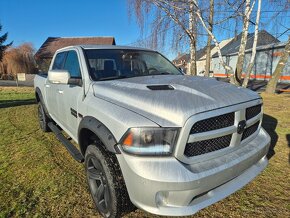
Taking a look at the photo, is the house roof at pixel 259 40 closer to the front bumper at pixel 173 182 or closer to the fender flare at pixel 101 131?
the fender flare at pixel 101 131

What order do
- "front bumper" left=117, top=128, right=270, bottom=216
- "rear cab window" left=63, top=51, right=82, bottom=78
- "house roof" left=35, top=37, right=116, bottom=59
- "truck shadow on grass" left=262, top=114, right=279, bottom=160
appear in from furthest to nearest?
"house roof" left=35, top=37, right=116, bottom=59, "truck shadow on grass" left=262, top=114, right=279, bottom=160, "rear cab window" left=63, top=51, right=82, bottom=78, "front bumper" left=117, top=128, right=270, bottom=216

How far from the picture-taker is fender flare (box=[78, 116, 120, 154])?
2.25 meters

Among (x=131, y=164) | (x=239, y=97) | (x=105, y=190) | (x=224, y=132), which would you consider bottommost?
(x=105, y=190)

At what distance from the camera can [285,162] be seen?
3955 mm

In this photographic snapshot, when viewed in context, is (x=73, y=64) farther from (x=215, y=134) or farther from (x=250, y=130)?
(x=250, y=130)

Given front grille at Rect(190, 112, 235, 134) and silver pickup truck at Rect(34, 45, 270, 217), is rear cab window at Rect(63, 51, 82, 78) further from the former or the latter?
front grille at Rect(190, 112, 235, 134)

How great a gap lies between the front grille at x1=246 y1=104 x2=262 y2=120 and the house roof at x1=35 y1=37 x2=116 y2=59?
129 feet

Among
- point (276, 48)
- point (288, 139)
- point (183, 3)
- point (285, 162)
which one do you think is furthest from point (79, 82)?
point (276, 48)

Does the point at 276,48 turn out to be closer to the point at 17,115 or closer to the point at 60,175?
the point at 17,115

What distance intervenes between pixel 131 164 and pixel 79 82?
1575 mm

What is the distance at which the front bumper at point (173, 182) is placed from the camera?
78.4 inches

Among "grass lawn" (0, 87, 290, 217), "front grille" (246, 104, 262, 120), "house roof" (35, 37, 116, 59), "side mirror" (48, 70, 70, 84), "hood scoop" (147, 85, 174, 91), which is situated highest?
"house roof" (35, 37, 116, 59)

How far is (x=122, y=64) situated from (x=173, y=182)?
2.12 metres

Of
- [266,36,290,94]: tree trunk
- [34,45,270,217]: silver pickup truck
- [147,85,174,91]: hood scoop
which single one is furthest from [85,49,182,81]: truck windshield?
[266,36,290,94]: tree trunk
